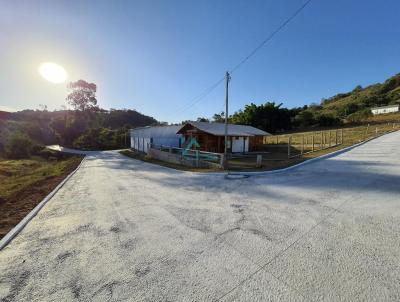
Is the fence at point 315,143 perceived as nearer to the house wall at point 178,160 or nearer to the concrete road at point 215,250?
the house wall at point 178,160

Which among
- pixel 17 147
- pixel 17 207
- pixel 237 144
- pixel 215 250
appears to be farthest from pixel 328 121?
pixel 17 147

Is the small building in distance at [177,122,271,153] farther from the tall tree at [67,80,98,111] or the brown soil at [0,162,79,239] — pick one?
the tall tree at [67,80,98,111]

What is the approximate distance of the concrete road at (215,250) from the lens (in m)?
2.65

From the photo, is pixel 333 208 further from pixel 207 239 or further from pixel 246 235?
pixel 207 239

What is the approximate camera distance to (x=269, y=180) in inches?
357

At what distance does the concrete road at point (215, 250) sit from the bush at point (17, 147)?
3976 cm

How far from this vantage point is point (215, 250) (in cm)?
355

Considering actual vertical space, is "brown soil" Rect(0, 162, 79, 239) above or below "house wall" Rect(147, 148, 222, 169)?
below

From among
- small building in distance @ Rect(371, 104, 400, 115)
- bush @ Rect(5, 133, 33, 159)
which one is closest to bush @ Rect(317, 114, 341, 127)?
small building in distance @ Rect(371, 104, 400, 115)

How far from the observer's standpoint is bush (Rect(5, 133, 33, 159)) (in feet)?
118

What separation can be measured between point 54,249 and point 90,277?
4.53 feet

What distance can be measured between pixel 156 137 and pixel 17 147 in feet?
86.8

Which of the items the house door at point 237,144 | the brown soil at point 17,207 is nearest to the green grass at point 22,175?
the brown soil at point 17,207

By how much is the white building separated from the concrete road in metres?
19.1
